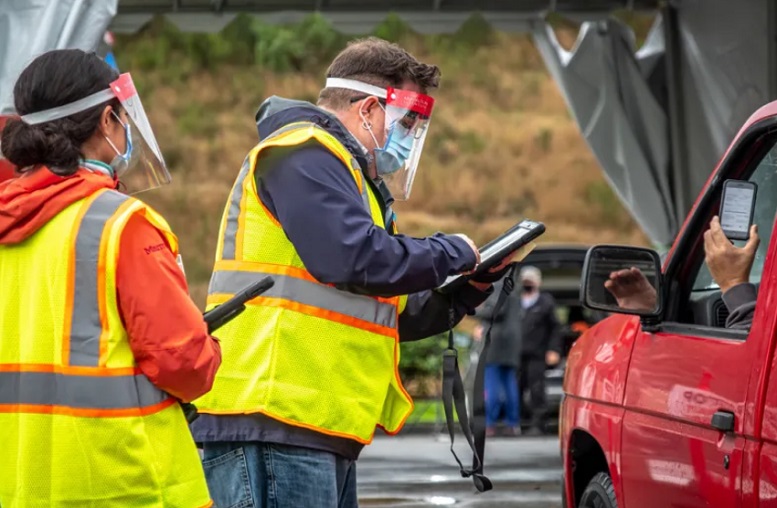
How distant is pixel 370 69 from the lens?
398 centimetres

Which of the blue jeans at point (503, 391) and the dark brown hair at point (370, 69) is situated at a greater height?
the dark brown hair at point (370, 69)

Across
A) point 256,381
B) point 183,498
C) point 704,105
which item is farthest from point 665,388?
point 704,105

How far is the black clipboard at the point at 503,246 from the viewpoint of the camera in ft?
13.5

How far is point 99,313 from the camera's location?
10.5 ft

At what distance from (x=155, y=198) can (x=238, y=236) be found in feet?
113

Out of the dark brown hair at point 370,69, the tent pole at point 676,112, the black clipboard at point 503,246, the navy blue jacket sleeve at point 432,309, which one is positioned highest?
the tent pole at point 676,112

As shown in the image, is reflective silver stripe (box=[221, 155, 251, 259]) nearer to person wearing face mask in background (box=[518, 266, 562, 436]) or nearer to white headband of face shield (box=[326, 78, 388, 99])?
white headband of face shield (box=[326, 78, 388, 99])

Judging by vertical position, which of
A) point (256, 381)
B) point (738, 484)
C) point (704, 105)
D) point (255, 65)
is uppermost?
point (255, 65)

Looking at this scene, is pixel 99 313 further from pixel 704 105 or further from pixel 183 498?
pixel 704 105

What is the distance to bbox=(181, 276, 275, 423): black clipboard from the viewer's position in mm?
3480

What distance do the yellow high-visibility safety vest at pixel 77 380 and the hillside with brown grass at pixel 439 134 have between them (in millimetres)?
31316

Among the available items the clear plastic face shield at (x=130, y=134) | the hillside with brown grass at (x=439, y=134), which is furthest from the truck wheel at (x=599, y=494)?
the hillside with brown grass at (x=439, y=134)

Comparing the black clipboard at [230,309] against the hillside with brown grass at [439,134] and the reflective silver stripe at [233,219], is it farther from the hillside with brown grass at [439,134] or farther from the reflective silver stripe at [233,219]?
the hillside with brown grass at [439,134]

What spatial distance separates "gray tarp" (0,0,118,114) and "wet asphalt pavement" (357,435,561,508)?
381 centimetres
